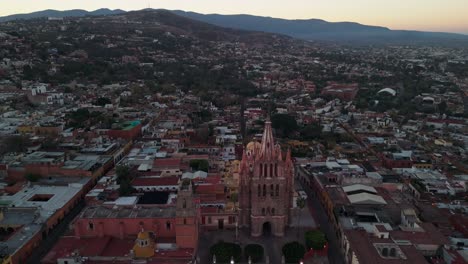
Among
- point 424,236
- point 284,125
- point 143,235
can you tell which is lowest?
point 424,236

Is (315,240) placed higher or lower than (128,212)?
lower

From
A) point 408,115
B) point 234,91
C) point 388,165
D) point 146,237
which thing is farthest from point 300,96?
point 146,237

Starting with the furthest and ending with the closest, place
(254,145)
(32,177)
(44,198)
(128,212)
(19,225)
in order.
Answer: (32,177), (44,198), (254,145), (19,225), (128,212)

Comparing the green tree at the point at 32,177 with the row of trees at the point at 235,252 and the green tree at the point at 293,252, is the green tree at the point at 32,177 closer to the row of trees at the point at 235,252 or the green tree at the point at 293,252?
the row of trees at the point at 235,252

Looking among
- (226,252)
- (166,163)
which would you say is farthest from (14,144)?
(226,252)

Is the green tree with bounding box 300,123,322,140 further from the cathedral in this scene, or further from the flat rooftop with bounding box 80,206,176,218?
the flat rooftop with bounding box 80,206,176,218

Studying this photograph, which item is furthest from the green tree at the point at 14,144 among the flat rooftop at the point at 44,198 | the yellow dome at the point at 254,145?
the yellow dome at the point at 254,145

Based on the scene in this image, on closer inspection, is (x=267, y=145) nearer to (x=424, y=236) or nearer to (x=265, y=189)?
(x=265, y=189)
